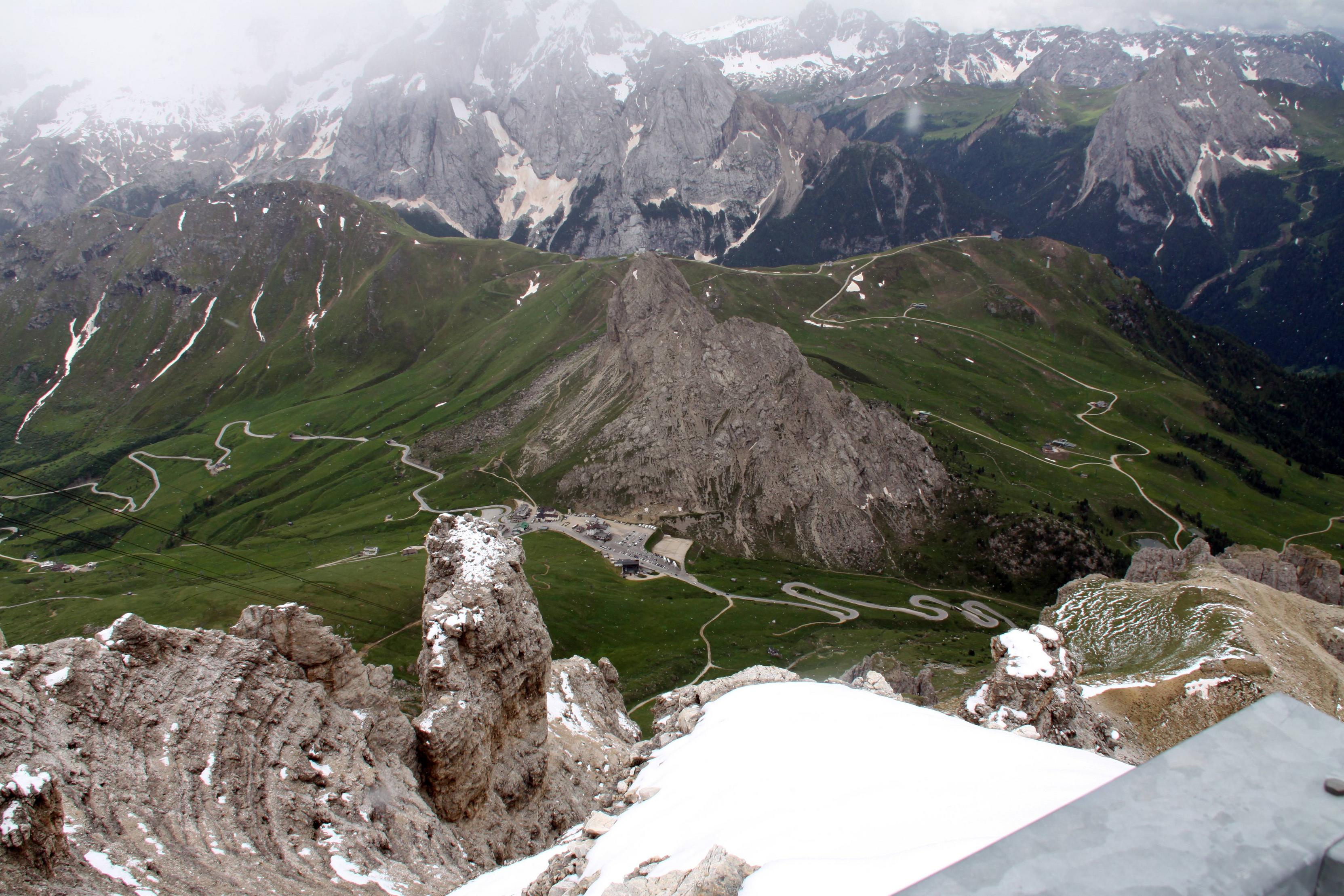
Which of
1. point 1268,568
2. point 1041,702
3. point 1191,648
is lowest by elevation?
point 1268,568

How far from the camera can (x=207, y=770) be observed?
77.4 ft

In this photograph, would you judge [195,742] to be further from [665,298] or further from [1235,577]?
[665,298]

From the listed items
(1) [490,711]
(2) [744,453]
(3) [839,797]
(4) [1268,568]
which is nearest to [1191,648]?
(3) [839,797]

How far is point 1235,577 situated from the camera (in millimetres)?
72188

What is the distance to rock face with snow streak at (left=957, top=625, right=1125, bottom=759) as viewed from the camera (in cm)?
3447

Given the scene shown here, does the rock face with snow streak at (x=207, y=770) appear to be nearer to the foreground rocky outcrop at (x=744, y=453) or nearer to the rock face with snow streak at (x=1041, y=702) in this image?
the rock face with snow streak at (x=1041, y=702)

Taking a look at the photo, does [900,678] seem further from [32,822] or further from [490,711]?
[32,822]

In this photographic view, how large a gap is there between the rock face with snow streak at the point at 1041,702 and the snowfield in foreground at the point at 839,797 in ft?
43.2

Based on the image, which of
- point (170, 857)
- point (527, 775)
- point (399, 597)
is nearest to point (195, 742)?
point (170, 857)

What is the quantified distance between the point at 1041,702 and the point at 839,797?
84.2 feet

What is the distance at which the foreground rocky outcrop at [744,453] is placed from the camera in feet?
461

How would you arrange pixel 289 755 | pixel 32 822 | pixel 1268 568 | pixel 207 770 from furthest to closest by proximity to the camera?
pixel 1268 568 → pixel 289 755 → pixel 207 770 → pixel 32 822

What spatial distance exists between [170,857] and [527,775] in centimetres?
1836

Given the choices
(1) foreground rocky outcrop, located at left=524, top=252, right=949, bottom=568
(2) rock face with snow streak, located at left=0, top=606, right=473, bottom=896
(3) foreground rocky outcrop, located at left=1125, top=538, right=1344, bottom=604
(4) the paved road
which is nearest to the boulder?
(2) rock face with snow streak, located at left=0, top=606, right=473, bottom=896
